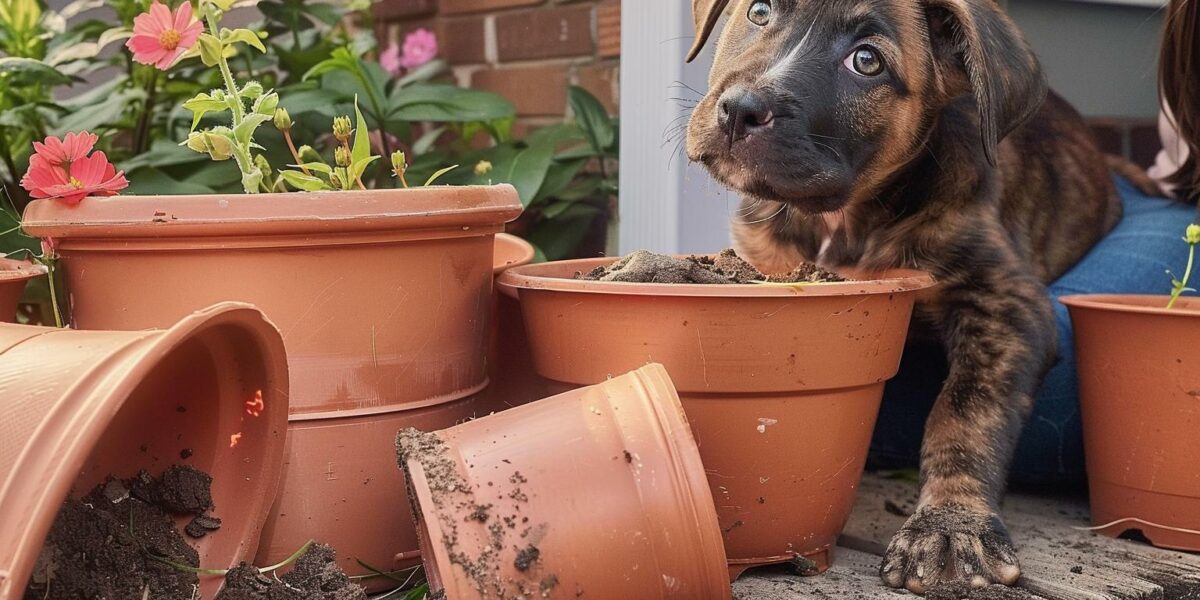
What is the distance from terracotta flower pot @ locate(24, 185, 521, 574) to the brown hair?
6.28ft

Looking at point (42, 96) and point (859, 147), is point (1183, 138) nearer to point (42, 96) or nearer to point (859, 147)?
point (859, 147)

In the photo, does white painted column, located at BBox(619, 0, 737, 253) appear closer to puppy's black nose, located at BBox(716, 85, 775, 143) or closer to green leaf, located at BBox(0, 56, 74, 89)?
puppy's black nose, located at BBox(716, 85, 775, 143)

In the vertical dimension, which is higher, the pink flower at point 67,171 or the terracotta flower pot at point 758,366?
the pink flower at point 67,171

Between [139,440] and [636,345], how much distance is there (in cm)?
75

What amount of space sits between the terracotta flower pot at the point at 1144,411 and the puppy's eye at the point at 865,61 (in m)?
0.61

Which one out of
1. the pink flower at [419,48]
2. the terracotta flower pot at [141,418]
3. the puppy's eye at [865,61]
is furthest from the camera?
the pink flower at [419,48]

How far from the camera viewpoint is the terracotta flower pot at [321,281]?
5.35 ft

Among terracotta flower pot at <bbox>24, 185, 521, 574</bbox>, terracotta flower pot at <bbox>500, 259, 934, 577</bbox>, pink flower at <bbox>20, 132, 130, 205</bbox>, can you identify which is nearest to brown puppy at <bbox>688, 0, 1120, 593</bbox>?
terracotta flower pot at <bbox>500, 259, 934, 577</bbox>

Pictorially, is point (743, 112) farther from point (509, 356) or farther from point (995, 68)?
point (509, 356)

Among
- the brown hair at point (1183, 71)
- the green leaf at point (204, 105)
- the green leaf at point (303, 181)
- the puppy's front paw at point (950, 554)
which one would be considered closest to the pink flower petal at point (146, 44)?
the green leaf at point (204, 105)

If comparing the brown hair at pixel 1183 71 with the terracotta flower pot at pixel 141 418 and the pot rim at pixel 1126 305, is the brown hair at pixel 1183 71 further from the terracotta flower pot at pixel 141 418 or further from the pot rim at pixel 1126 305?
the terracotta flower pot at pixel 141 418

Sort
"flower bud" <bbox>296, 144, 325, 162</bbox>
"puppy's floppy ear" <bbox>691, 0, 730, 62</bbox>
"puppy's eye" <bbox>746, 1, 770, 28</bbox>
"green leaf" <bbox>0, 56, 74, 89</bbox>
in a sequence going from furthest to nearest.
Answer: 1. "green leaf" <bbox>0, 56, 74, 89</bbox>
2. "puppy's floppy ear" <bbox>691, 0, 730, 62</bbox>
3. "puppy's eye" <bbox>746, 1, 770, 28</bbox>
4. "flower bud" <bbox>296, 144, 325, 162</bbox>

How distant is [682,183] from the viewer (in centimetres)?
290

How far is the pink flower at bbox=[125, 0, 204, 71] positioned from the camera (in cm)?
179
